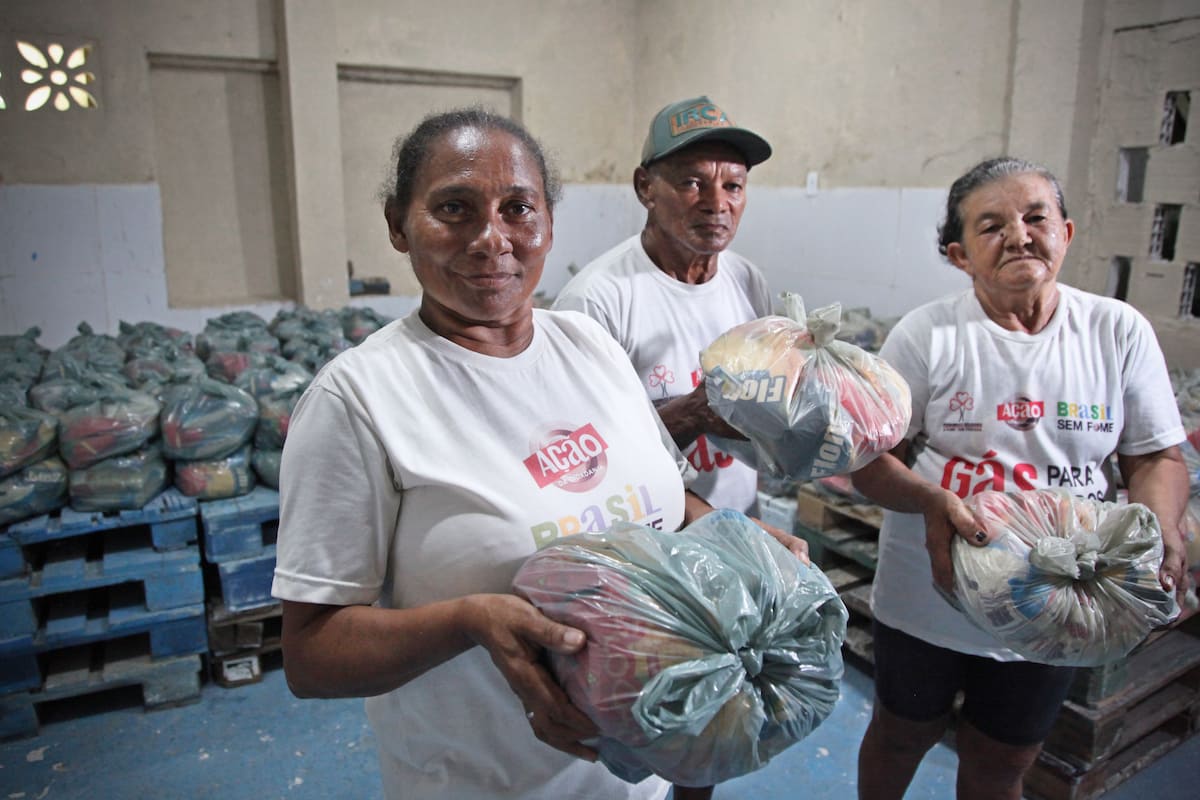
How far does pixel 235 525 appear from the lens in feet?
9.78

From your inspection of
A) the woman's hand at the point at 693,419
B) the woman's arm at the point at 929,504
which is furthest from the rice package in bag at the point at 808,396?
the woman's arm at the point at 929,504

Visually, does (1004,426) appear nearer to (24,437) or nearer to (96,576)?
(96,576)

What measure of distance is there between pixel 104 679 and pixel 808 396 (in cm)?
273

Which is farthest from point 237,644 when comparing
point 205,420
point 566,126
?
point 566,126

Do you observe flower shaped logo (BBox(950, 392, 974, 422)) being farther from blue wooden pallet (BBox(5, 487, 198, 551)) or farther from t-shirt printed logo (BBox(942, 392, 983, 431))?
blue wooden pallet (BBox(5, 487, 198, 551))

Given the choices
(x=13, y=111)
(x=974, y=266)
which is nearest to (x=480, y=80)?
(x=13, y=111)

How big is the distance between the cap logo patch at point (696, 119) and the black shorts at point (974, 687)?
1.35m

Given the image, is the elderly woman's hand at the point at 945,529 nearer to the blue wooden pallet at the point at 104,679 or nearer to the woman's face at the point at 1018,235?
the woman's face at the point at 1018,235

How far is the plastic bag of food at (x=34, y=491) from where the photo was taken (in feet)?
8.95

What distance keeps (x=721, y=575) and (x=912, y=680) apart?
1.23 meters

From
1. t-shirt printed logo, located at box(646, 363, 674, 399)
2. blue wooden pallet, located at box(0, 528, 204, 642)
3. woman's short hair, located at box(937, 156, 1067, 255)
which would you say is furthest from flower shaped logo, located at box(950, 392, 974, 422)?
blue wooden pallet, located at box(0, 528, 204, 642)

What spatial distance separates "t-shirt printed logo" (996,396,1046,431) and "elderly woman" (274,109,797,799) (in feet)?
3.07

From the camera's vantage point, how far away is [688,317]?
208 cm

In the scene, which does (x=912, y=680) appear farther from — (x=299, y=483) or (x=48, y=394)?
(x=48, y=394)
